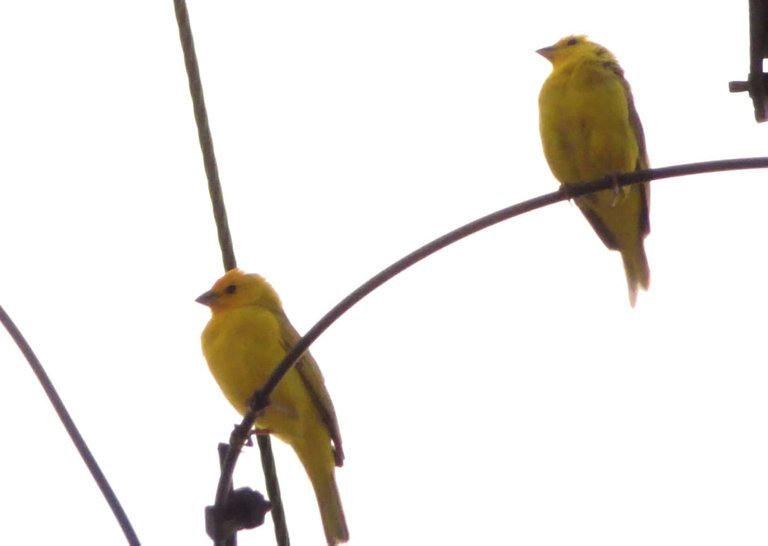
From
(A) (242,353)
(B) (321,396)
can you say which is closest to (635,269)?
(B) (321,396)

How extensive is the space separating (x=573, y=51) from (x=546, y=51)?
0.26m

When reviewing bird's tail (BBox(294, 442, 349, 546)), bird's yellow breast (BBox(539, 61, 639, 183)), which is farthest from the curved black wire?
bird's yellow breast (BBox(539, 61, 639, 183))

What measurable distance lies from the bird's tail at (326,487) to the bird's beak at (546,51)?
244cm

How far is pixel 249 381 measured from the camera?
601 cm

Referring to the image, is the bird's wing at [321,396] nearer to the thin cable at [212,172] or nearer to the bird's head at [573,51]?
the bird's head at [573,51]

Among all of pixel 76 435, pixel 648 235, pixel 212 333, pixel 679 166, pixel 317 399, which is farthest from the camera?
pixel 648 235

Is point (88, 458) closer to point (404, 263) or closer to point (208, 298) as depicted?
point (404, 263)

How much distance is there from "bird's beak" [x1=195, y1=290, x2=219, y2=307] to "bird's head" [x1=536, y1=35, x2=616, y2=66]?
2.18 meters

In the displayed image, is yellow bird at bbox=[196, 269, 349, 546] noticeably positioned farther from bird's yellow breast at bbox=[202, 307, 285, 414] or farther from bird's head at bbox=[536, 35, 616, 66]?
bird's head at bbox=[536, 35, 616, 66]

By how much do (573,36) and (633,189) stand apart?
101cm

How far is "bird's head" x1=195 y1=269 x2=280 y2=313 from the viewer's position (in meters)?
6.62

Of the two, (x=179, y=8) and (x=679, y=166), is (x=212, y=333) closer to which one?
(x=179, y=8)

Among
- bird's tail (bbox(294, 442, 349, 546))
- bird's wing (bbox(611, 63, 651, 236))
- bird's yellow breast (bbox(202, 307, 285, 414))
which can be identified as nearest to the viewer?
bird's tail (bbox(294, 442, 349, 546))

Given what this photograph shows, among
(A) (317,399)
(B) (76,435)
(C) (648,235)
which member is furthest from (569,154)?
(B) (76,435)
